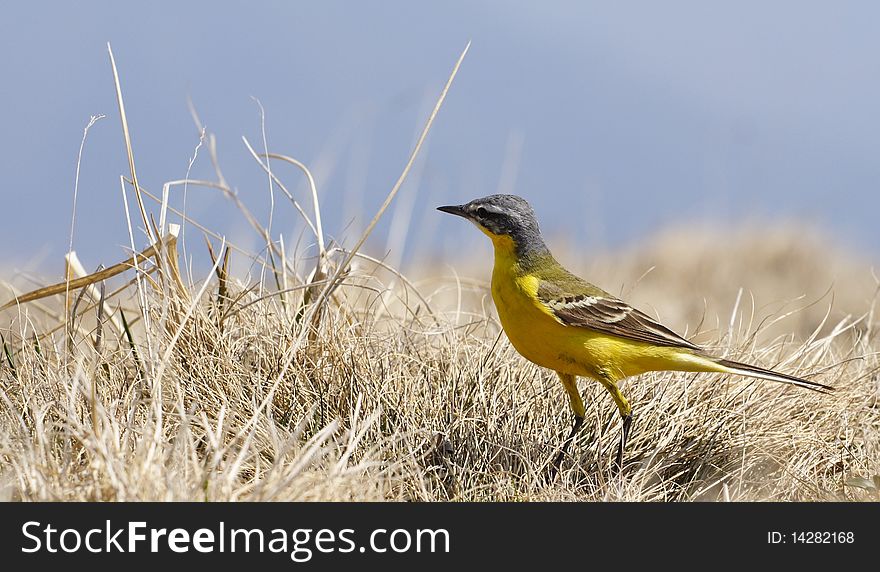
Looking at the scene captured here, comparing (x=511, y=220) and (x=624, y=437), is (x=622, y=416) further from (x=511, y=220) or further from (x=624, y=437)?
(x=511, y=220)

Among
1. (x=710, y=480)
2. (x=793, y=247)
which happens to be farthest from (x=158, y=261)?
(x=793, y=247)

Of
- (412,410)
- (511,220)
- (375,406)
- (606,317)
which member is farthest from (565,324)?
(375,406)

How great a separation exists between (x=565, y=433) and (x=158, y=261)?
2077 millimetres

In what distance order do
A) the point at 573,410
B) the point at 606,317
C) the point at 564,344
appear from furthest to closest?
1. the point at 573,410
2. the point at 606,317
3. the point at 564,344

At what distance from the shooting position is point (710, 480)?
177 inches

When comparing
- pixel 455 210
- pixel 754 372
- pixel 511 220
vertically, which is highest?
pixel 455 210

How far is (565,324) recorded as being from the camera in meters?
4.16

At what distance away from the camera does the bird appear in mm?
4160

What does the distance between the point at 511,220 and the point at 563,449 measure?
42.0 inches

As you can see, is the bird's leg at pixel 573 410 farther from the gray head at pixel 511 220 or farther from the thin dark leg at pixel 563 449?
the gray head at pixel 511 220

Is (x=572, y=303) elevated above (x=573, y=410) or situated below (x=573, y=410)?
above

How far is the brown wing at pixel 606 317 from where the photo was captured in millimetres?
4164

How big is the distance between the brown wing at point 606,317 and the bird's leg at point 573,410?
310mm

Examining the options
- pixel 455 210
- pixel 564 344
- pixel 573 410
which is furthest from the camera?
pixel 573 410
